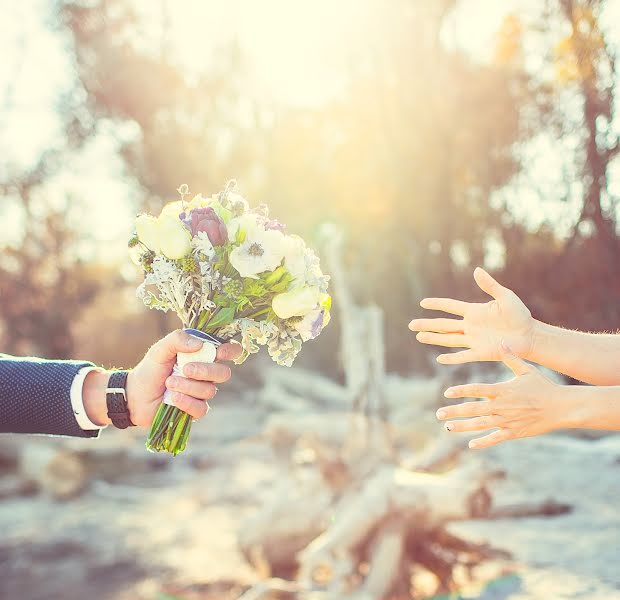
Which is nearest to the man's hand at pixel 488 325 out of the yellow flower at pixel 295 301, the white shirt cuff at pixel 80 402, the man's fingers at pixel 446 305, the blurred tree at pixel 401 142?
the man's fingers at pixel 446 305

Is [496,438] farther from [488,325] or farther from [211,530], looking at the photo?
[211,530]

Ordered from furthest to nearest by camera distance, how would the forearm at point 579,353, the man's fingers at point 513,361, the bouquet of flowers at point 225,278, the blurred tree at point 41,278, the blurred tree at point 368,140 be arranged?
the blurred tree at point 41,278, the blurred tree at point 368,140, the forearm at point 579,353, the bouquet of flowers at point 225,278, the man's fingers at point 513,361

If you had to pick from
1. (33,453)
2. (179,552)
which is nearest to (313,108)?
(33,453)

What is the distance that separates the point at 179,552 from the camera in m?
6.17

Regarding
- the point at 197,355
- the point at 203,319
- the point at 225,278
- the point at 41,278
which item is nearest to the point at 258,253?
the point at 225,278

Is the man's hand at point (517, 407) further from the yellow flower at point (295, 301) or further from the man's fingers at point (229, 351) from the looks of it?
the man's fingers at point (229, 351)

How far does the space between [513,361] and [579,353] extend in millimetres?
514

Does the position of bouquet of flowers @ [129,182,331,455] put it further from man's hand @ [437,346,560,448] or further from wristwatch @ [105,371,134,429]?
man's hand @ [437,346,560,448]

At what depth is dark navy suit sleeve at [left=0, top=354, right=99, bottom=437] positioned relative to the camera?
2.06 m

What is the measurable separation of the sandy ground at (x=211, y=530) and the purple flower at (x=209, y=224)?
3.52 meters

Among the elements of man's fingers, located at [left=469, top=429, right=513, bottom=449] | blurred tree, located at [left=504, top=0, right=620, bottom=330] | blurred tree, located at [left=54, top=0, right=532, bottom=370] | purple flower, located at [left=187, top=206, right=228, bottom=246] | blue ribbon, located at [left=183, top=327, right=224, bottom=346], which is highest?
blurred tree, located at [left=54, top=0, right=532, bottom=370]

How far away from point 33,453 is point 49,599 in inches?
156

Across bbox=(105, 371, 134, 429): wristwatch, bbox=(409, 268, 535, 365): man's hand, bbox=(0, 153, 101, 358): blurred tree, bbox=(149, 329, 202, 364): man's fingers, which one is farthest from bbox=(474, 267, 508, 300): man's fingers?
bbox=(0, 153, 101, 358): blurred tree

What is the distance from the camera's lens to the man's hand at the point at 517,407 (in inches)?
→ 82.7
